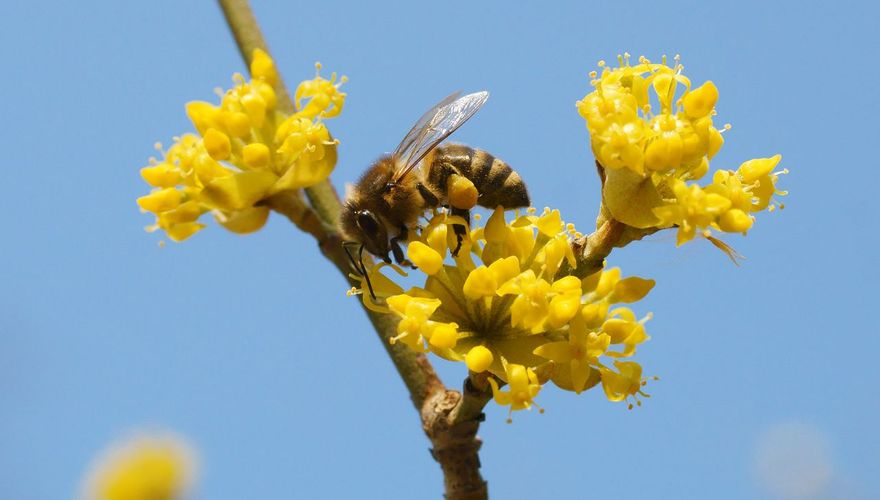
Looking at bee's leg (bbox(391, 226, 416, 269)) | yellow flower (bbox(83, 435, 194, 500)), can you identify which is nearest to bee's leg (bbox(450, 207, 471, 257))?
bee's leg (bbox(391, 226, 416, 269))

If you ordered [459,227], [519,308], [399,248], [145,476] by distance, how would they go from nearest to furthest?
[519,308] < [459,227] < [399,248] < [145,476]

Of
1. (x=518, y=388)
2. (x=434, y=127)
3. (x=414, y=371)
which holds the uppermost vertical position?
(x=434, y=127)

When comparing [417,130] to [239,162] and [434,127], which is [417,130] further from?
[239,162]

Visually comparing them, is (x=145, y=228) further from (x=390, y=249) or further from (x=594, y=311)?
(x=594, y=311)

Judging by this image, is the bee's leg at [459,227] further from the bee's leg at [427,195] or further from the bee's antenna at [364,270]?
the bee's antenna at [364,270]

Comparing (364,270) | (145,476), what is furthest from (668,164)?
(145,476)

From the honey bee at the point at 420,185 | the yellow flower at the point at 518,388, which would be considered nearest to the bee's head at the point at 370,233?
the honey bee at the point at 420,185

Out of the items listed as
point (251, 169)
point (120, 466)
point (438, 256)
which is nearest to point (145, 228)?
point (251, 169)

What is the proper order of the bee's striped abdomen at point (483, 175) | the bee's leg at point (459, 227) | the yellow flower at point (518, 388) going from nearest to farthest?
the yellow flower at point (518, 388), the bee's leg at point (459, 227), the bee's striped abdomen at point (483, 175)
